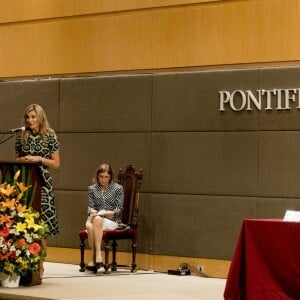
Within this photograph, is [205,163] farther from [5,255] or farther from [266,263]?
[266,263]

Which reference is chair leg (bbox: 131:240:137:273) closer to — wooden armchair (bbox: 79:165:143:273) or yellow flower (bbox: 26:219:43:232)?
wooden armchair (bbox: 79:165:143:273)

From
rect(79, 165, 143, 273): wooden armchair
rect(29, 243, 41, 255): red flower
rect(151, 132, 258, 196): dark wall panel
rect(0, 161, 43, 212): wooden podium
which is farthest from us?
rect(79, 165, 143, 273): wooden armchair

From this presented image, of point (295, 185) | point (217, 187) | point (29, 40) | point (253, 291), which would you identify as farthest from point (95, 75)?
point (253, 291)

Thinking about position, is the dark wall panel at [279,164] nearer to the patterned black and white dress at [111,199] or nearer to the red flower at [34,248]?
the patterned black and white dress at [111,199]

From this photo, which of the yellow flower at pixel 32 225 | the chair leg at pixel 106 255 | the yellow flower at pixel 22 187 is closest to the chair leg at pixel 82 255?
the chair leg at pixel 106 255

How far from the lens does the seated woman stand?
8.57 m

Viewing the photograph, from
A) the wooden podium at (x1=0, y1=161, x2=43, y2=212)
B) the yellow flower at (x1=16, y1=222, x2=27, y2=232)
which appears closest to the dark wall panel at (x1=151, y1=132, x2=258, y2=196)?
the wooden podium at (x1=0, y1=161, x2=43, y2=212)

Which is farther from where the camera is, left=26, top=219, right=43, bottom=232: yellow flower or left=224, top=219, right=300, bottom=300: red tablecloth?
left=26, top=219, right=43, bottom=232: yellow flower

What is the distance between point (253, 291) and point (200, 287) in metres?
1.55

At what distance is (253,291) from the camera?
6.11 m

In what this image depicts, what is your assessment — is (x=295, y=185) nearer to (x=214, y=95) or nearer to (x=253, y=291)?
(x=214, y=95)

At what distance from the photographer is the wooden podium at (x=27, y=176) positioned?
24.1 feet

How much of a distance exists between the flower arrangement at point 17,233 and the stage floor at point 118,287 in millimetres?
199

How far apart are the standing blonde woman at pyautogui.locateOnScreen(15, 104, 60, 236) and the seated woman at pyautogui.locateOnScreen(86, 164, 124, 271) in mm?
926
